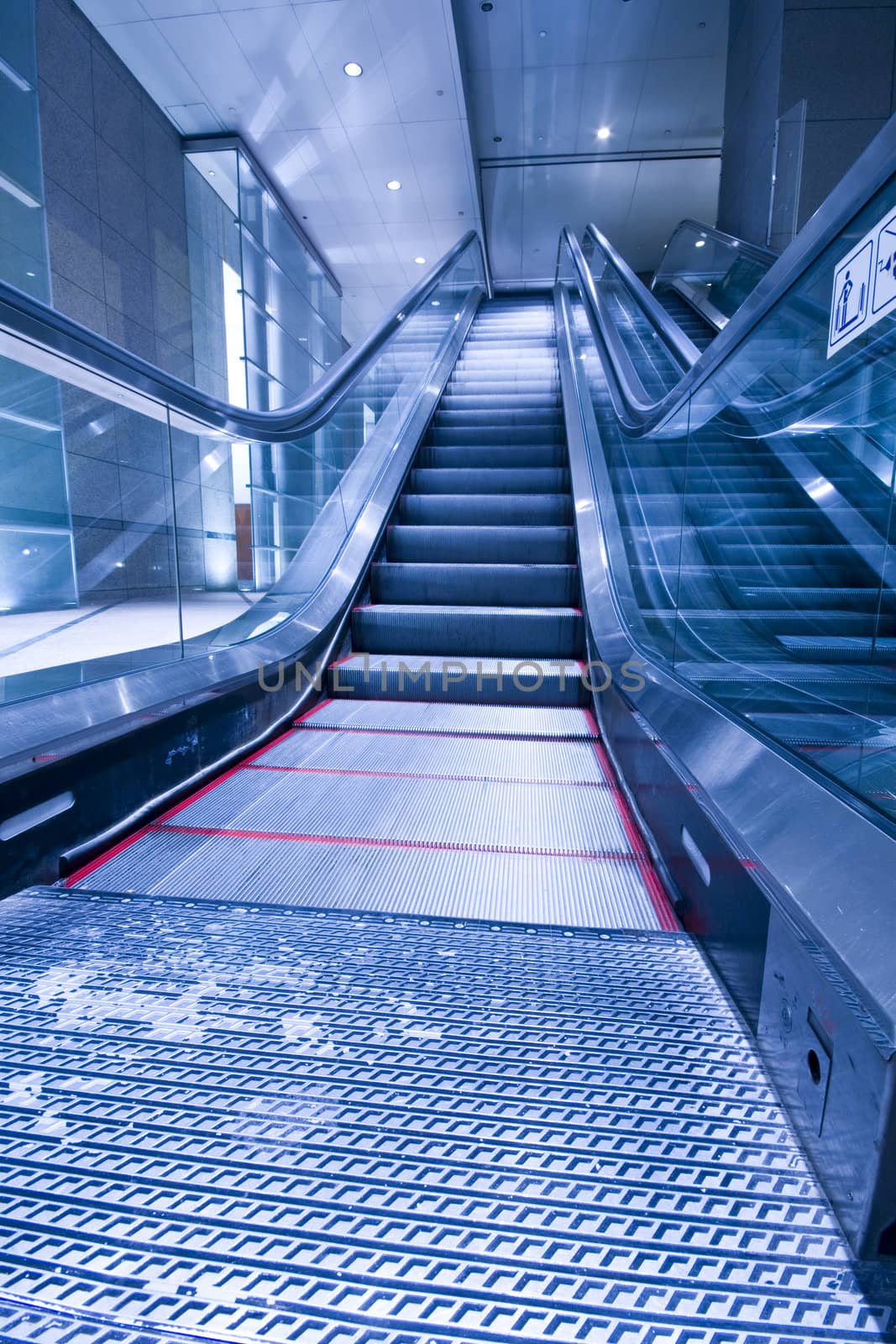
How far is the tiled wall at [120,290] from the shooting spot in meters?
2.28

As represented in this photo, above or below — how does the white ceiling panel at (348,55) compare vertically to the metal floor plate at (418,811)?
above

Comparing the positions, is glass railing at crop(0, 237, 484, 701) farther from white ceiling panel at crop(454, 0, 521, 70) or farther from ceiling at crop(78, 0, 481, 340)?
white ceiling panel at crop(454, 0, 521, 70)

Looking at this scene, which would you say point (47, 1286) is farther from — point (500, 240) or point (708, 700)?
point (500, 240)

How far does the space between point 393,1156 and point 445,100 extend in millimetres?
9946

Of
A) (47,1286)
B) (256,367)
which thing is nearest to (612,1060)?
(47,1286)

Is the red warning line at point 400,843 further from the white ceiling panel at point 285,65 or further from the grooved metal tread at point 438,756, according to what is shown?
the white ceiling panel at point 285,65

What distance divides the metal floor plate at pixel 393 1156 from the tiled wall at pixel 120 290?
1487 millimetres

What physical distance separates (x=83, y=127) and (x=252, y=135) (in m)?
2.84

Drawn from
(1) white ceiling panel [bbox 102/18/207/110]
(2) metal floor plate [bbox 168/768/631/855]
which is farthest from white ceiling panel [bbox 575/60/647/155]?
(2) metal floor plate [bbox 168/768/631/855]

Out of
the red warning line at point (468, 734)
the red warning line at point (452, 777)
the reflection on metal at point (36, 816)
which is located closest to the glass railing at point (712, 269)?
the red warning line at point (468, 734)

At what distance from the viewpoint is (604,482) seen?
3951mm

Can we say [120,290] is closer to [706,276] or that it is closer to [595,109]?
[706,276]

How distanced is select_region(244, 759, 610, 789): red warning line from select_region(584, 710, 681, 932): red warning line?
0.08 metres

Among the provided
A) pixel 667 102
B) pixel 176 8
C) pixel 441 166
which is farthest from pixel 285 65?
pixel 667 102
